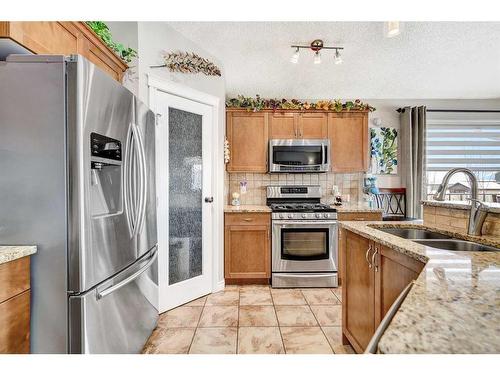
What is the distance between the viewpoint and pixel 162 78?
8.12 ft

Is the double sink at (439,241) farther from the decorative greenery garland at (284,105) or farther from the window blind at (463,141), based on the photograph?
the window blind at (463,141)

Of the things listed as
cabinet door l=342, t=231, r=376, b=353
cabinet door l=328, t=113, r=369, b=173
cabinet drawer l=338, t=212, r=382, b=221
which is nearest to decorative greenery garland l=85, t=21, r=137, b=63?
cabinet door l=342, t=231, r=376, b=353

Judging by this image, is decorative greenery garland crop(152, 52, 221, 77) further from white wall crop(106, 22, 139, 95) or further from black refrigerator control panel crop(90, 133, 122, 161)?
black refrigerator control panel crop(90, 133, 122, 161)

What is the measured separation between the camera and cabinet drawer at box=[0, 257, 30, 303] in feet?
3.55

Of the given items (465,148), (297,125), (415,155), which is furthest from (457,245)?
(465,148)

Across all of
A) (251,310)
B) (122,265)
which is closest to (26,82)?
(122,265)

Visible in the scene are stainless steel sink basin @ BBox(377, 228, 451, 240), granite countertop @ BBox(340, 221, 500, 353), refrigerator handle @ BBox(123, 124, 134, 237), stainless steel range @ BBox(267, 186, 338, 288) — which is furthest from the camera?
stainless steel range @ BBox(267, 186, 338, 288)

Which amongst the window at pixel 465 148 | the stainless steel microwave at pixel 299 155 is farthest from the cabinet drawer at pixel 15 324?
the window at pixel 465 148

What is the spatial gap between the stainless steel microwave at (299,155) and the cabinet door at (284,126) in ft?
0.29

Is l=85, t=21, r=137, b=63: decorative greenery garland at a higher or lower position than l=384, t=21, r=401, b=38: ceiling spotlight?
higher

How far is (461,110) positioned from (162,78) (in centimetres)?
438

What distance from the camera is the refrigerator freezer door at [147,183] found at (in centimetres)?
182

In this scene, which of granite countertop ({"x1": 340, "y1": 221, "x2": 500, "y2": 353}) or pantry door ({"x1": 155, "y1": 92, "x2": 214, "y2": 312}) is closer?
granite countertop ({"x1": 340, "y1": 221, "x2": 500, "y2": 353})

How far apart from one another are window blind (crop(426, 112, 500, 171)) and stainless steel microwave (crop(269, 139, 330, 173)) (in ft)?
6.17
